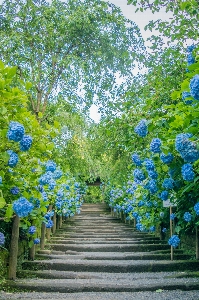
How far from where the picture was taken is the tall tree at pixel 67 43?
35.5 feet

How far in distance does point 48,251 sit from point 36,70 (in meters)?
5.43

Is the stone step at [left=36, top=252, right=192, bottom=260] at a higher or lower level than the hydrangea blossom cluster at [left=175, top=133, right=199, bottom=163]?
lower

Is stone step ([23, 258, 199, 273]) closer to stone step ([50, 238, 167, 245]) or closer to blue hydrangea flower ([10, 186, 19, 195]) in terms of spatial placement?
stone step ([50, 238, 167, 245])

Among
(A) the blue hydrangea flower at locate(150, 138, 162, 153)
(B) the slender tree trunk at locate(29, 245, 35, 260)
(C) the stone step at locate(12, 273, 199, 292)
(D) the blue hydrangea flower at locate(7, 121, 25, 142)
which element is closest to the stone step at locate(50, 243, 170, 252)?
(B) the slender tree trunk at locate(29, 245, 35, 260)

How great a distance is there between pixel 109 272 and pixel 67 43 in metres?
7.31

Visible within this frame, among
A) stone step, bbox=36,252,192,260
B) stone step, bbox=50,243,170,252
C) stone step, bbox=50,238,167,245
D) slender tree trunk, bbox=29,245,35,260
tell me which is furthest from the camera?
stone step, bbox=50,238,167,245

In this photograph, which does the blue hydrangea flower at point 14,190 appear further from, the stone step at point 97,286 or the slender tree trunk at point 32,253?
the slender tree trunk at point 32,253

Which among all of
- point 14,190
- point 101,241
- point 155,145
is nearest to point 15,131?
point 14,190

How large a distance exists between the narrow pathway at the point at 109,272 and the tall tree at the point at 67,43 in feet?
14.3

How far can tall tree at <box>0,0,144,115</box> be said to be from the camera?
1083 cm

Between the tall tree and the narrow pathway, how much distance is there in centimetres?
437

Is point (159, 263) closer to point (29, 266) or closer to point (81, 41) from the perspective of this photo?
point (29, 266)

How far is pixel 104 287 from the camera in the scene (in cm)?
527

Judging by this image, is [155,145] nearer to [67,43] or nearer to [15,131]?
[15,131]
